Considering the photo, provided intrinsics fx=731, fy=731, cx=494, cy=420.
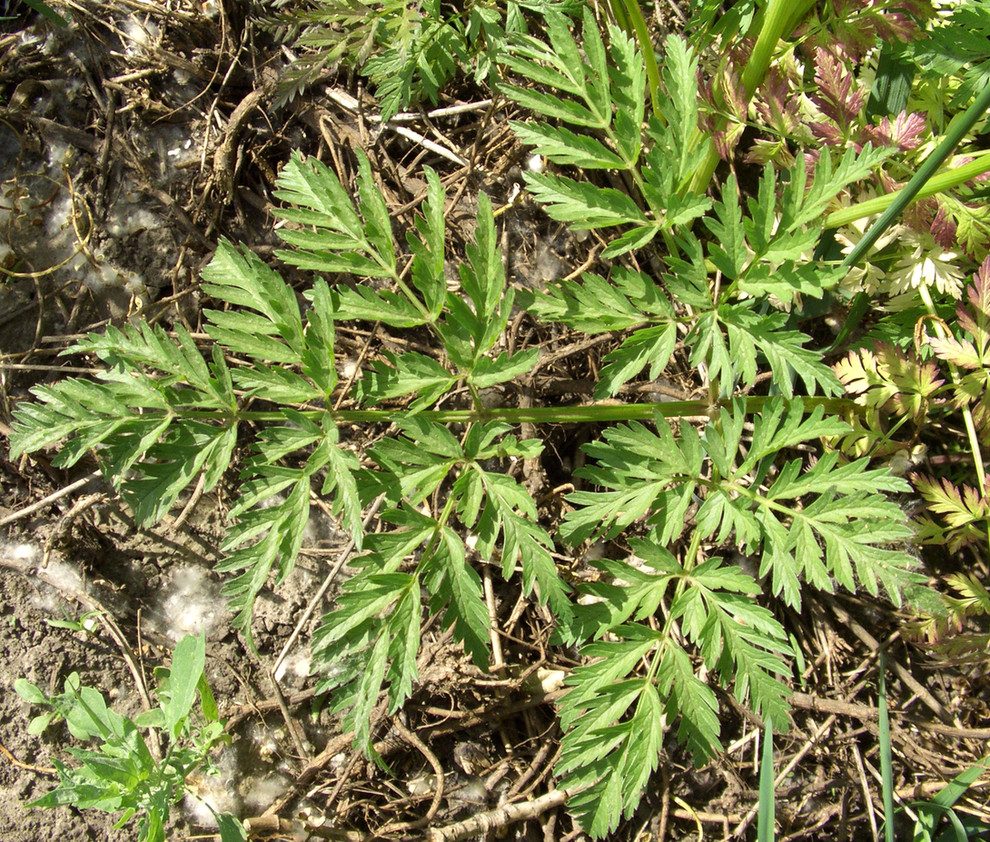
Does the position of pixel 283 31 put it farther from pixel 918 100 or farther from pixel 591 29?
pixel 918 100

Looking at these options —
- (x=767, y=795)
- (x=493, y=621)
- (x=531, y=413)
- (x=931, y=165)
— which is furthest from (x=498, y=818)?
(x=931, y=165)

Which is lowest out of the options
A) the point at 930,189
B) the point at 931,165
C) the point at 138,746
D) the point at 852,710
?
the point at 852,710

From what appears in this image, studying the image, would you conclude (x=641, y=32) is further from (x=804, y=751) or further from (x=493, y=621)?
(x=804, y=751)

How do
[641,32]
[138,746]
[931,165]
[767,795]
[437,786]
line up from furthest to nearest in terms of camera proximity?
[437,786] → [641,32] → [138,746] → [767,795] → [931,165]

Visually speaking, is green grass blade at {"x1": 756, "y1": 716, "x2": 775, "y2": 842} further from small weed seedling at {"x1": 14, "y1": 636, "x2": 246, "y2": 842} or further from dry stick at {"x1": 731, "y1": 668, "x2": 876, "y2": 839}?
small weed seedling at {"x1": 14, "y1": 636, "x2": 246, "y2": 842}

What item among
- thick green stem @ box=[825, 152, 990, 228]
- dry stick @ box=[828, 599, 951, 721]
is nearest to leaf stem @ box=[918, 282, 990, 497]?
thick green stem @ box=[825, 152, 990, 228]

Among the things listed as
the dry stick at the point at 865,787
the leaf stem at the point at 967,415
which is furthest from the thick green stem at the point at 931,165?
the dry stick at the point at 865,787

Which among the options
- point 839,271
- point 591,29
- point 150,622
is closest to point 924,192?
point 839,271
